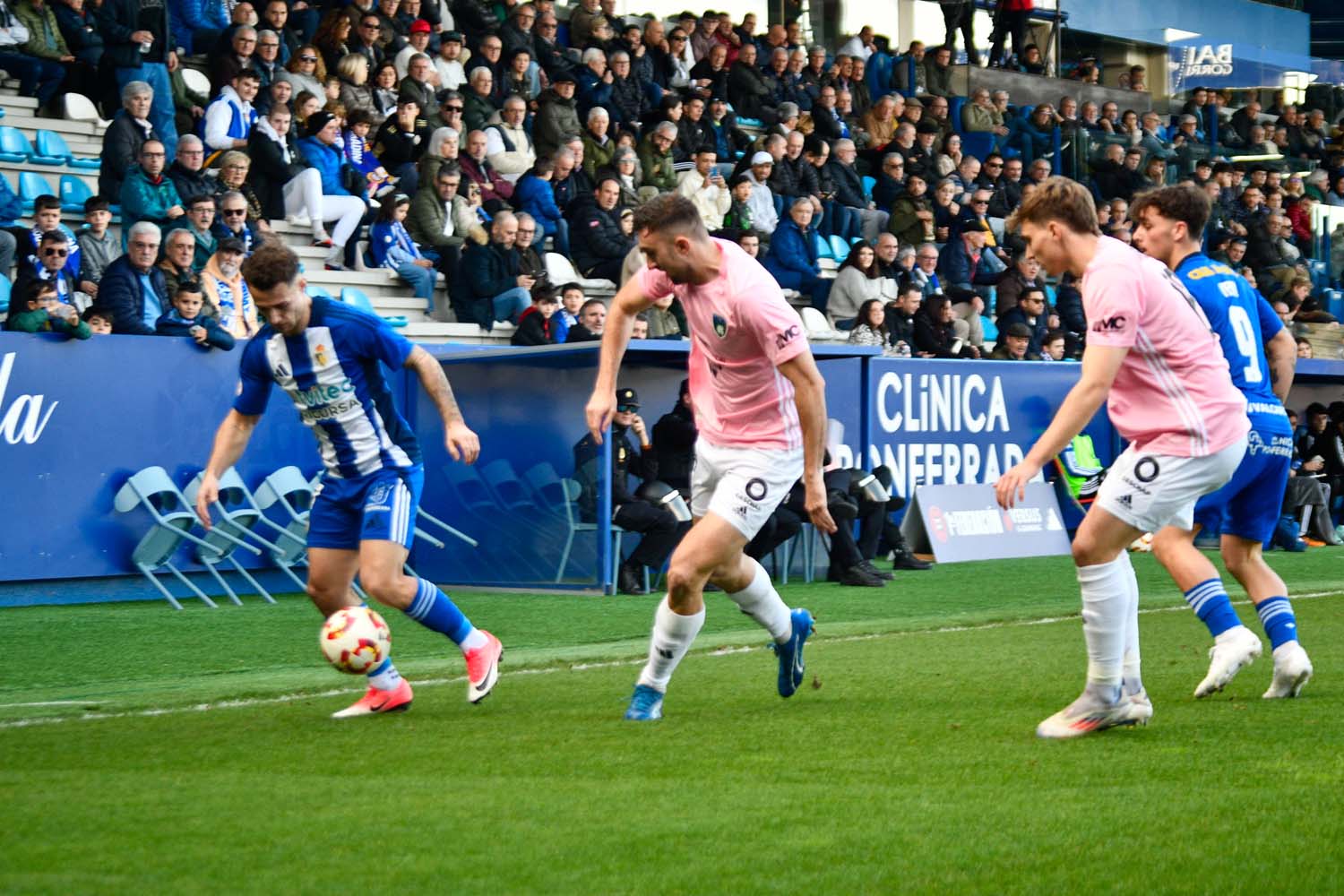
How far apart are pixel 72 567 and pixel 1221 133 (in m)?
24.0

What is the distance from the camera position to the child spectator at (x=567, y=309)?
15641 mm

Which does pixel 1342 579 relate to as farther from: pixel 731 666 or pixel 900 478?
pixel 731 666

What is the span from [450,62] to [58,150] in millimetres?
4741

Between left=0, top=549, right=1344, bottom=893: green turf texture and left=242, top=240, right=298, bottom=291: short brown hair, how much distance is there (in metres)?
1.68

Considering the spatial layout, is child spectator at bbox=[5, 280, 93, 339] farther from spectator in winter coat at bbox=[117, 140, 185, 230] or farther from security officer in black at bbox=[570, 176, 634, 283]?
security officer in black at bbox=[570, 176, 634, 283]

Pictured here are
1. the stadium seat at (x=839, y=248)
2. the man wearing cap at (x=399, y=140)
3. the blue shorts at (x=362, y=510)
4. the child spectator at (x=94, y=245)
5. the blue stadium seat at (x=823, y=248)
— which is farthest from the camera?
→ the stadium seat at (x=839, y=248)

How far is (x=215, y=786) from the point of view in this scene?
17.7ft

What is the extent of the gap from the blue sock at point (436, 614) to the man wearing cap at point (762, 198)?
13035mm

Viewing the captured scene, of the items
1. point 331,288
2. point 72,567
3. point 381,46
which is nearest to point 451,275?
point 331,288

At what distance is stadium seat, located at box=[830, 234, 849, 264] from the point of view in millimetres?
21398

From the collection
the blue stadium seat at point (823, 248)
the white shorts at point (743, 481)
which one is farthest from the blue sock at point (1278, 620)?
the blue stadium seat at point (823, 248)

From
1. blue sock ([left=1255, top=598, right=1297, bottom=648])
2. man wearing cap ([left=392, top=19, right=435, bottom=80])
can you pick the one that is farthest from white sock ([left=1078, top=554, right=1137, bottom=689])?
man wearing cap ([left=392, top=19, right=435, bottom=80])

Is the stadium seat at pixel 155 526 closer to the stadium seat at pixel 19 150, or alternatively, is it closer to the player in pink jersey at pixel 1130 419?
the stadium seat at pixel 19 150

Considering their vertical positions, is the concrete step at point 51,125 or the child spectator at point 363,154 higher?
the concrete step at point 51,125
